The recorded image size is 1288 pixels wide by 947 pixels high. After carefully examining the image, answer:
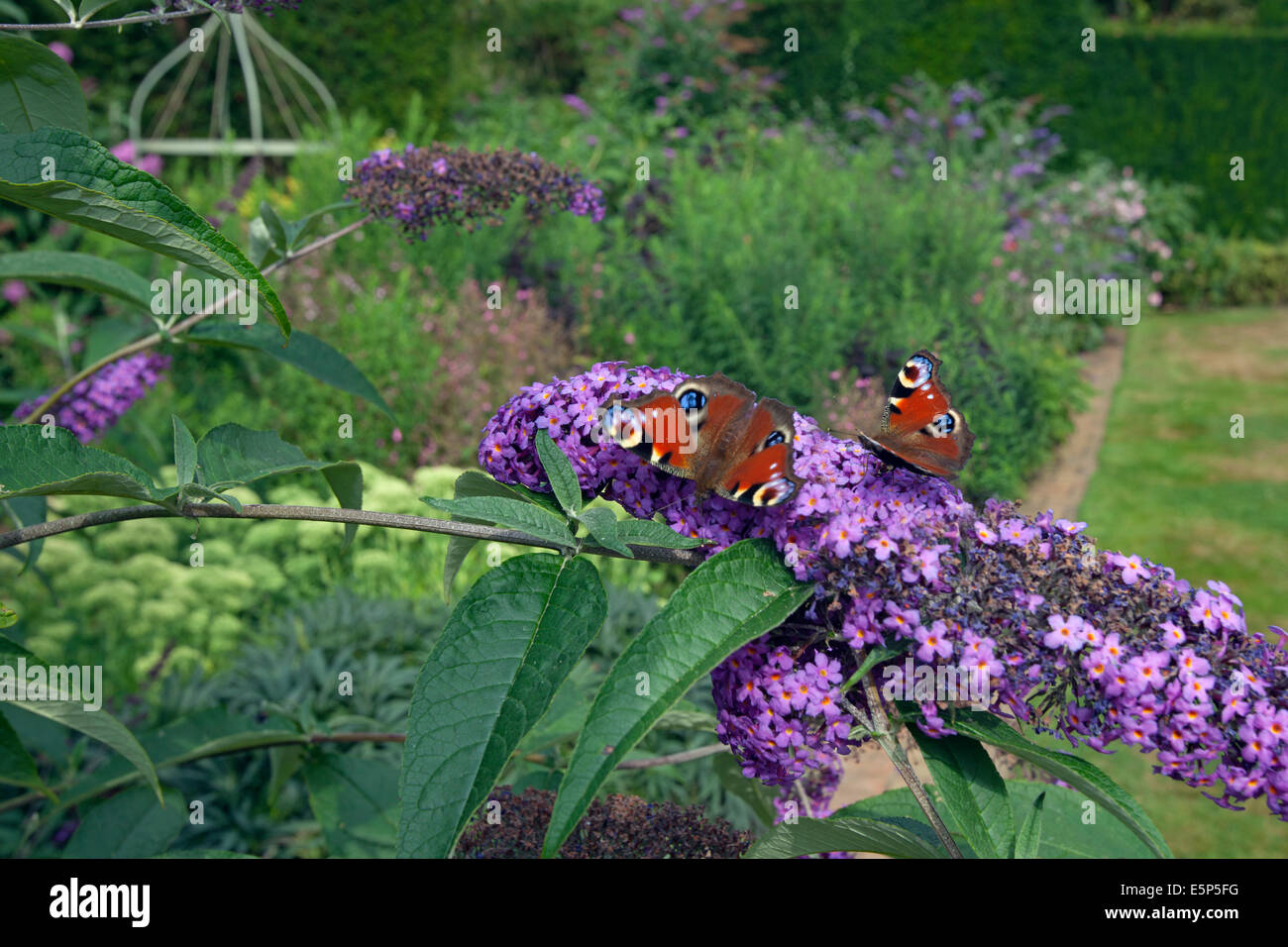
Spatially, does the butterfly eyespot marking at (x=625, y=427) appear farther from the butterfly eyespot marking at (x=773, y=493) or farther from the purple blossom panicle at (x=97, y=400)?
the purple blossom panicle at (x=97, y=400)

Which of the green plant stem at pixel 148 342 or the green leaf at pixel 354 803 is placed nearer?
the green plant stem at pixel 148 342

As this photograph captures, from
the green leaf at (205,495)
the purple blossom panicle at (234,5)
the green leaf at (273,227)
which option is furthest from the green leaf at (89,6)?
the green leaf at (205,495)

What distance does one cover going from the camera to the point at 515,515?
3.33 feet

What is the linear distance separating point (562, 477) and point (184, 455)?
0.43 m

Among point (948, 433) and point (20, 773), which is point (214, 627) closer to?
point (20, 773)

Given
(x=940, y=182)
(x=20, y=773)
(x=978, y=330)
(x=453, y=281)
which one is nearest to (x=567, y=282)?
(x=453, y=281)

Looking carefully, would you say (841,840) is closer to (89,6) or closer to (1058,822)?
(1058,822)

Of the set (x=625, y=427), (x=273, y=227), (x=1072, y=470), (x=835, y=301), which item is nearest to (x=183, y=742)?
(x=273, y=227)

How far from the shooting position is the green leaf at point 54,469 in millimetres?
995

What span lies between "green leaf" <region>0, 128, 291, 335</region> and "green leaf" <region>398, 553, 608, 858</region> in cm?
36

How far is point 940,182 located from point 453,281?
12.2ft

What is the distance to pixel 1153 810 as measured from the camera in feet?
11.7

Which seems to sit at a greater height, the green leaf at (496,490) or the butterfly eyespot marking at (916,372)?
the butterfly eyespot marking at (916,372)

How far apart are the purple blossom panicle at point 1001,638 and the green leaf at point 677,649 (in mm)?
39
